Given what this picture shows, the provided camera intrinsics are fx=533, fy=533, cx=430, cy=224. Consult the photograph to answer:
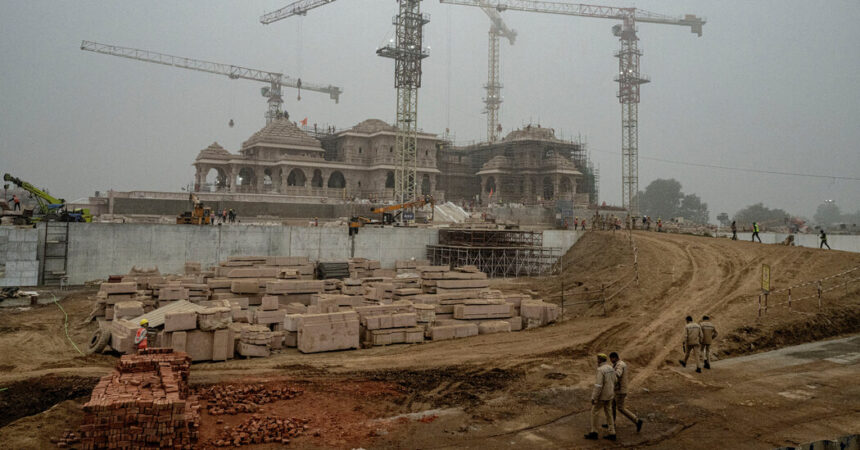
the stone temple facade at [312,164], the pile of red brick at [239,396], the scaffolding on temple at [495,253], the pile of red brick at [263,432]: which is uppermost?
the stone temple facade at [312,164]

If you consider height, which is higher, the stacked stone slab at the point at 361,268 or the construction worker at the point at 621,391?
the stacked stone slab at the point at 361,268

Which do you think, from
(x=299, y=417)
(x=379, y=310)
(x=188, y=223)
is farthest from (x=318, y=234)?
(x=299, y=417)

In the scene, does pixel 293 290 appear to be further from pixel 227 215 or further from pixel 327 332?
pixel 227 215

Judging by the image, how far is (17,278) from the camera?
23531 mm

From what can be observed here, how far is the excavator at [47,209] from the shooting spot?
25906 millimetres

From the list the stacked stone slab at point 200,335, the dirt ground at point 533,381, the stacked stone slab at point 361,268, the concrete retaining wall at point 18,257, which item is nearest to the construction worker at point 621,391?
the dirt ground at point 533,381

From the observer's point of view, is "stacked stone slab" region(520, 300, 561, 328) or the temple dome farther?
the temple dome

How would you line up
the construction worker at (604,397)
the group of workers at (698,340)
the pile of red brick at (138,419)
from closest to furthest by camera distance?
the pile of red brick at (138,419), the construction worker at (604,397), the group of workers at (698,340)

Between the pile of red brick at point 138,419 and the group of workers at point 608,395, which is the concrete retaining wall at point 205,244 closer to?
the pile of red brick at point 138,419

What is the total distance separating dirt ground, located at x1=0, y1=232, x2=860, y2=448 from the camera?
8.30 metres

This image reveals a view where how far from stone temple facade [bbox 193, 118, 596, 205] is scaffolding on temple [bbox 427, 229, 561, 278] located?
19.5 m

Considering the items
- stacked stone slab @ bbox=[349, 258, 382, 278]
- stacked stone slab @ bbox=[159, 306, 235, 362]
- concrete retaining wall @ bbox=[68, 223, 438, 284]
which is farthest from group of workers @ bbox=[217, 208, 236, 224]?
stacked stone slab @ bbox=[159, 306, 235, 362]

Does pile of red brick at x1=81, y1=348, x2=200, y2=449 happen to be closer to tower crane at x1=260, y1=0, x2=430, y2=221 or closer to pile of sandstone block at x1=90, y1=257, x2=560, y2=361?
pile of sandstone block at x1=90, y1=257, x2=560, y2=361

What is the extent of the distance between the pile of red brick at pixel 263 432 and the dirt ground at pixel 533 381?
0.81 feet
